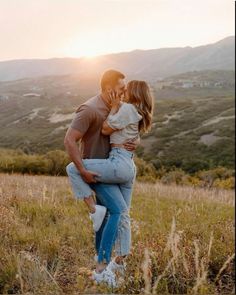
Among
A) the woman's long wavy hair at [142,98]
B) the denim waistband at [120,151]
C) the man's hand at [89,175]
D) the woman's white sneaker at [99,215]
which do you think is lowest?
the woman's white sneaker at [99,215]

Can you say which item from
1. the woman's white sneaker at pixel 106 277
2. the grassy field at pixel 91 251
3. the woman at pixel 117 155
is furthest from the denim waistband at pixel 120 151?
the woman's white sneaker at pixel 106 277

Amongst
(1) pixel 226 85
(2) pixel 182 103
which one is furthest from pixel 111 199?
(1) pixel 226 85

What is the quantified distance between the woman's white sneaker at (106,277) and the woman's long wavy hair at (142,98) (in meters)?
1.25

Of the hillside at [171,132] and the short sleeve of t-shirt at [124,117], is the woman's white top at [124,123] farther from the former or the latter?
the hillside at [171,132]

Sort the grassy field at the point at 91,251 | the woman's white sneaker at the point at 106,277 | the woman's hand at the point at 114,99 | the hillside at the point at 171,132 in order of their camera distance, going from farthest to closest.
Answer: the hillside at the point at 171,132 < the woman's hand at the point at 114,99 < the woman's white sneaker at the point at 106,277 < the grassy field at the point at 91,251

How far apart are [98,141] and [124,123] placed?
0.31 m

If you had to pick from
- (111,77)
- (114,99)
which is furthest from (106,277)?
(111,77)

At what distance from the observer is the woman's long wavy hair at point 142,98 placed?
175 inches

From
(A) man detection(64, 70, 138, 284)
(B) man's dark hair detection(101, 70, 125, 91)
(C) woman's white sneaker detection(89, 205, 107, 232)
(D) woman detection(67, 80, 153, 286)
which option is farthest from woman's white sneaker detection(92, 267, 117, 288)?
(B) man's dark hair detection(101, 70, 125, 91)

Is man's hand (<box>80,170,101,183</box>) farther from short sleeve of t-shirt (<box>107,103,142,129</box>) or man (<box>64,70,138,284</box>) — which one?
short sleeve of t-shirt (<box>107,103,142,129</box>)

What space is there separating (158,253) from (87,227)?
5.66 feet

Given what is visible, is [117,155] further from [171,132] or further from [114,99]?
[171,132]

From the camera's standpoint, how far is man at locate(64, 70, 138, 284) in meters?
4.29

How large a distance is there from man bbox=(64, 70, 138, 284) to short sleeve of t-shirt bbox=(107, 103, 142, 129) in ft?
0.45
